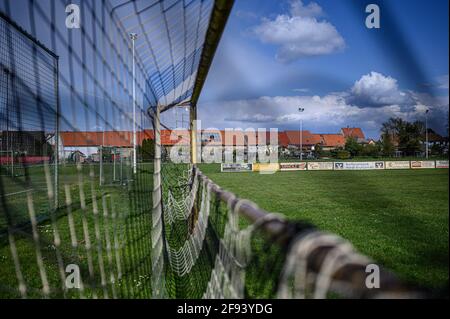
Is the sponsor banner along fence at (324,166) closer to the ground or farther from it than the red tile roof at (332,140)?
closer to the ground

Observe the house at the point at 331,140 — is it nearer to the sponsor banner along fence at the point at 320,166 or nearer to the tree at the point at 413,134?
the tree at the point at 413,134

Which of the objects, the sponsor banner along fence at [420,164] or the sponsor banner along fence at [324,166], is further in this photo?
the sponsor banner along fence at [420,164]

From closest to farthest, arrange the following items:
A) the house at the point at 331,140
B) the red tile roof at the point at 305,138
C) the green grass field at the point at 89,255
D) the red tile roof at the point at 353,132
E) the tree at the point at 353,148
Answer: the green grass field at the point at 89,255 < the tree at the point at 353,148 < the red tile roof at the point at 305,138 < the house at the point at 331,140 < the red tile roof at the point at 353,132

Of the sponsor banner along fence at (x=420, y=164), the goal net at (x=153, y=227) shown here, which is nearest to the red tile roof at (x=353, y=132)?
the sponsor banner along fence at (x=420, y=164)

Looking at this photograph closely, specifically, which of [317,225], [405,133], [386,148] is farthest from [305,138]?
[317,225]

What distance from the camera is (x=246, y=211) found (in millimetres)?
1154

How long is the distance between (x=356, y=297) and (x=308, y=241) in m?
0.14

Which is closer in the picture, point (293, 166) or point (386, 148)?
point (293, 166)

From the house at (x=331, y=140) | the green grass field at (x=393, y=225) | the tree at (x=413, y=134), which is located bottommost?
the green grass field at (x=393, y=225)

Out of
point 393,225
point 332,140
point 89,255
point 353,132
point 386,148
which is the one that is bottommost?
point 393,225

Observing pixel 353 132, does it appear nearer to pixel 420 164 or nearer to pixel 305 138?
pixel 305 138
